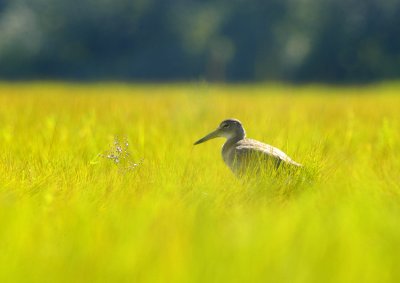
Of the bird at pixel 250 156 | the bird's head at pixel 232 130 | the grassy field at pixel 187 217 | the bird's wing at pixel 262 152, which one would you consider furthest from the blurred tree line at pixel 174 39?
the bird's wing at pixel 262 152

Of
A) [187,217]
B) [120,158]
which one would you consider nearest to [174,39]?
[120,158]

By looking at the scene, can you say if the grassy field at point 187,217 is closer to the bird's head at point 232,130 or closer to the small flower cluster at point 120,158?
the small flower cluster at point 120,158

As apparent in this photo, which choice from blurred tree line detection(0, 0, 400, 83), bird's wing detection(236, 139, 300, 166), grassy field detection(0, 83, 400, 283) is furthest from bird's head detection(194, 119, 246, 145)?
blurred tree line detection(0, 0, 400, 83)

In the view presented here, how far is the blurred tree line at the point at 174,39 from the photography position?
1431 inches

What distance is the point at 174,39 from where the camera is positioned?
44.2 m

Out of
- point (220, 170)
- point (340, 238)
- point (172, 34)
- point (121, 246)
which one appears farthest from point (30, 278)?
point (172, 34)

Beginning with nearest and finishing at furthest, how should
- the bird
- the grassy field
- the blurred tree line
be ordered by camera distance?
1. the grassy field
2. the bird
3. the blurred tree line

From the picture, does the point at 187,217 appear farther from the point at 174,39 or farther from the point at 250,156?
the point at 174,39

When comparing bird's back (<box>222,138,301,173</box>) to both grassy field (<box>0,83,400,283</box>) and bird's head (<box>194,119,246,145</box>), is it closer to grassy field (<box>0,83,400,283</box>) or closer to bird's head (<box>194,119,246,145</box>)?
grassy field (<box>0,83,400,283</box>)

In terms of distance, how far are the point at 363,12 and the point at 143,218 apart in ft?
110

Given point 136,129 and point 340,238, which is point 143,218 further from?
point 136,129

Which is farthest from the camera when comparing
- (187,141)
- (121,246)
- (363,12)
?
(363,12)

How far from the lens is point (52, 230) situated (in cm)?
325

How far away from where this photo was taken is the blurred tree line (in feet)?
119
